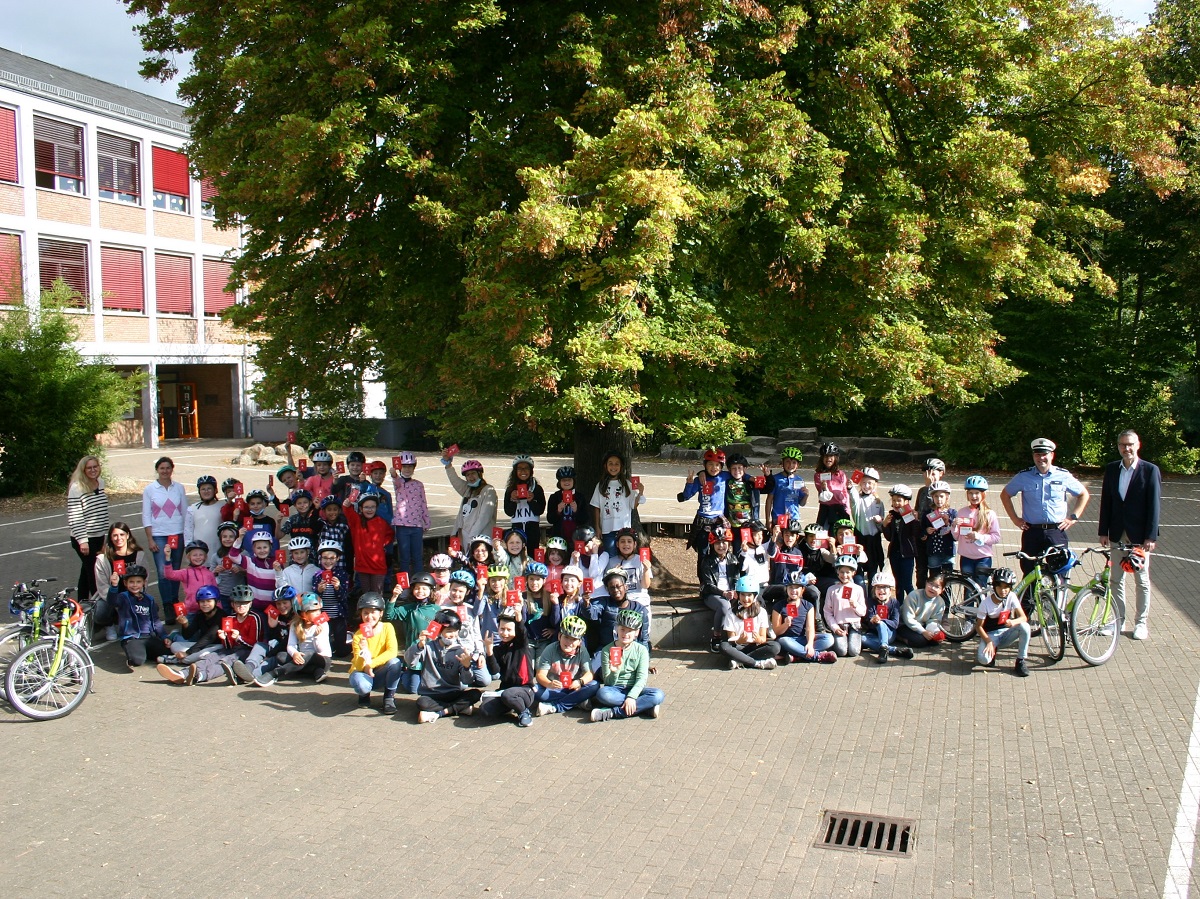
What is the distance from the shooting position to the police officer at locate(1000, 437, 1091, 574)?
9.48 metres

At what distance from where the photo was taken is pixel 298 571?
973 cm

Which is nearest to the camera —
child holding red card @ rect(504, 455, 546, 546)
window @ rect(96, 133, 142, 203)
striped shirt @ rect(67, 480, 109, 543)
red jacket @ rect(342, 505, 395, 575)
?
red jacket @ rect(342, 505, 395, 575)

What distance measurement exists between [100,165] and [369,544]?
2637 centimetres

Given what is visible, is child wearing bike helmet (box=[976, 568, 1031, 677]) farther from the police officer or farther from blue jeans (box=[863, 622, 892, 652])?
blue jeans (box=[863, 622, 892, 652])

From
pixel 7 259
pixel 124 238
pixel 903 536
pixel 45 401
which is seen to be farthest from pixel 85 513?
pixel 124 238

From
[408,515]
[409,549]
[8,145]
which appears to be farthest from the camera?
[8,145]

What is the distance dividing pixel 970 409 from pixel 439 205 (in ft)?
63.3

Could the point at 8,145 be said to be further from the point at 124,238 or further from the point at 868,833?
the point at 868,833

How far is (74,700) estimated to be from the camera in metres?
8.37

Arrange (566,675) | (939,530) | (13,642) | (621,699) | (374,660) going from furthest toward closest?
(939,530)
(13,642)
(374,660)
(566,675)
(621,699)

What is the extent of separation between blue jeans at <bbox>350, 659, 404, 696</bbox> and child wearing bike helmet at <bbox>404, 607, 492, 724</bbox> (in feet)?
0.32

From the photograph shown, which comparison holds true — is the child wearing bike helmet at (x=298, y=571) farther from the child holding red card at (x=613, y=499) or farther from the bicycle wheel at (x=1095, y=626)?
the bicycle wheel at (x=1095, y=626)

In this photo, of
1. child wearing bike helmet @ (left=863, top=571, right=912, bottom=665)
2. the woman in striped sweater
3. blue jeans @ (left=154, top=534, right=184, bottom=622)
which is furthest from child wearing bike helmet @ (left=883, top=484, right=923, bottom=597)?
the woman in striped sweater

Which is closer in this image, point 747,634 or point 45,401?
point 747,634
